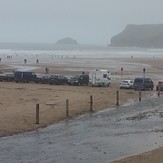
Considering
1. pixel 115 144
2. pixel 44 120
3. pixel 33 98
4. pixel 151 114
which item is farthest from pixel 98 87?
pixel 115 144

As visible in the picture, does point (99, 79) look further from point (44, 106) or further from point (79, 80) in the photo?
point (44, 106)

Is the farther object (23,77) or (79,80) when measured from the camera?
(23,77)

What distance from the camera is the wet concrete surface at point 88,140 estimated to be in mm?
19938

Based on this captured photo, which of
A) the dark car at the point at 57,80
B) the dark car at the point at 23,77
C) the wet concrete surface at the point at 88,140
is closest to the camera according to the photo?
the wet concrete surface at the point at 88,140

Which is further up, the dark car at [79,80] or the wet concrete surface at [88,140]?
the dark car at [79,80]

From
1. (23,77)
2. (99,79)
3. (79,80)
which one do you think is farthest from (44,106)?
(23,77)

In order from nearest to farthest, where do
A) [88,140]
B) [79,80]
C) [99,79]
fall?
[88,140] < [99,79] < [79,80]

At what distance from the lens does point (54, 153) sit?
811 inches

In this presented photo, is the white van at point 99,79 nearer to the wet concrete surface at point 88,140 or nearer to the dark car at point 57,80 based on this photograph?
the dark car at point 57,80

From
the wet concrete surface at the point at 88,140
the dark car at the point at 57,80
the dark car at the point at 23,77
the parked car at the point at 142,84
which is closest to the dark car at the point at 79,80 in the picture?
the dark car at the point at 57,80

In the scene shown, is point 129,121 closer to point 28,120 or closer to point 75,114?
point 75,114

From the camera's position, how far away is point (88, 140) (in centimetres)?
2378

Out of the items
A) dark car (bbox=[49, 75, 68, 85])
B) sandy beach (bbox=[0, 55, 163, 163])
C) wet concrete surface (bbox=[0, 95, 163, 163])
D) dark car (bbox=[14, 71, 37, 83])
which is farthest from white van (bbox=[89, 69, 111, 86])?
wet concrete surface (bbox=[0, 95, 163, 163])

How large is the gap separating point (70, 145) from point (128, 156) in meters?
3.61
